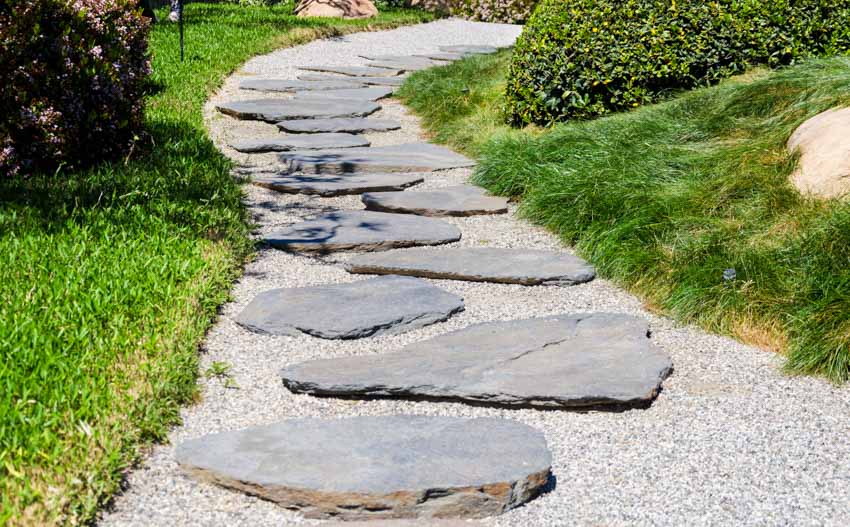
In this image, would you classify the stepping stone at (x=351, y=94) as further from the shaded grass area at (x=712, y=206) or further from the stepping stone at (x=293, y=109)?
the shaded grass area at (x=712, y=206)

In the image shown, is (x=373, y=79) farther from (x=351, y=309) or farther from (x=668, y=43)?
(x=351, y=309)

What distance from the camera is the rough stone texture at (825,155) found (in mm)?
4379

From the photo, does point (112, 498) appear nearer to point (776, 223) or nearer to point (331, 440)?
point (331, 440)

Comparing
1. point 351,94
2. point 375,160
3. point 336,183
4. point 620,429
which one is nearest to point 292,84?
point 351,94

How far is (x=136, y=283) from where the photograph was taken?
3.60 meters

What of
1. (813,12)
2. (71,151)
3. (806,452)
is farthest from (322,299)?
(813,12)

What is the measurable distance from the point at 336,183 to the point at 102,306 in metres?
2.45

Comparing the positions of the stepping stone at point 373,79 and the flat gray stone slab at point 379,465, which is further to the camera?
the stepping stone at point 373,79

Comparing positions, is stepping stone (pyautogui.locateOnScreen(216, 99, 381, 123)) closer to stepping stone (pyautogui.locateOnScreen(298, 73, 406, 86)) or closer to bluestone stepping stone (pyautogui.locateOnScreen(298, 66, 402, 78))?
stepping stone (pyautogui.locateOnScreen(298, 73, 406, 86))

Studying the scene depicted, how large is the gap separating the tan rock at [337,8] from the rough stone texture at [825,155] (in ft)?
35.2

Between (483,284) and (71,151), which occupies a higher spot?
(71,151)

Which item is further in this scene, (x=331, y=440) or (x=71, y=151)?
(x=71, y=151)

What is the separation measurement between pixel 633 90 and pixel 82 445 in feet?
16.3

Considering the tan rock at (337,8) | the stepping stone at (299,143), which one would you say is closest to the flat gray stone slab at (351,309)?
the stepping stone at (299,143)
